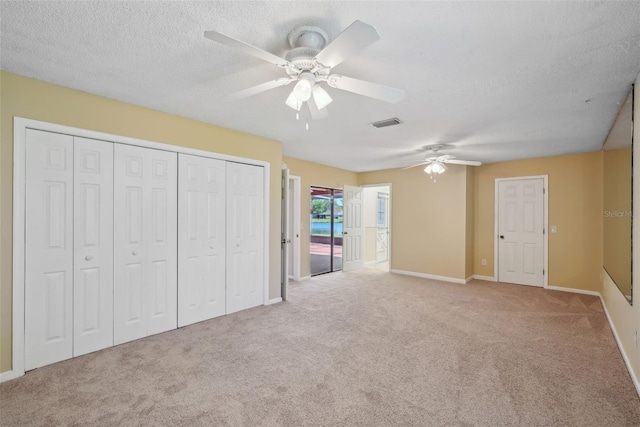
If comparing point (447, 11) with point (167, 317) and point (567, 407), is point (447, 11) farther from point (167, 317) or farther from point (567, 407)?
point (167, 317)

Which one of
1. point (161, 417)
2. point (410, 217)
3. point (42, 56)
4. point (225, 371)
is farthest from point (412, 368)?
point (410, 217)

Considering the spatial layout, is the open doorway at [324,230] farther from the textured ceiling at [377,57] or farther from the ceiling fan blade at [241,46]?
the ceiling fan blade at [241,46]

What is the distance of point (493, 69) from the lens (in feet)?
7.25

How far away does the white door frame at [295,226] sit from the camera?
5.84 metres

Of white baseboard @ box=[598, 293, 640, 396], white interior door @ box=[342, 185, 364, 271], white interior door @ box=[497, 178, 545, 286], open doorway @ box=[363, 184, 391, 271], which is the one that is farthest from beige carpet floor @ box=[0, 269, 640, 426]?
open doorway @ box=[363, 184, 391, 271]

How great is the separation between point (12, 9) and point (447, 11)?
2.37 meters

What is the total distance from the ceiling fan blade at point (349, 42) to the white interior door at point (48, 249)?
2.51 metres

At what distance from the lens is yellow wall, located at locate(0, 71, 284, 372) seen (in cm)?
234

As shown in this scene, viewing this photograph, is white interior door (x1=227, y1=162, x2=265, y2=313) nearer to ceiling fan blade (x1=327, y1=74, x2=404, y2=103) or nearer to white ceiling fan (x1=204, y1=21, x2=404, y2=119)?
white ceiling fan (x1=204, y1=21, x2=404, y2=119)

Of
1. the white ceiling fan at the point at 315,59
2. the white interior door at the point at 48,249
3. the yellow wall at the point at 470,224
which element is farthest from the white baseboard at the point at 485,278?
the white interior door at the point at 48,249

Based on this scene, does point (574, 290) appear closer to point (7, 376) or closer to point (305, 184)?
point (305, 184)

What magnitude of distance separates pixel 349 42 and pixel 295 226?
4618 millimetres

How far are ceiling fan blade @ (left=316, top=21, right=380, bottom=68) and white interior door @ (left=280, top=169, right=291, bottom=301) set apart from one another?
294cm

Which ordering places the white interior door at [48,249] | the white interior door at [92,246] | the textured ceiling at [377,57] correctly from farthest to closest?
the white interior door at [92,246]
the white interior door at [48,249]
the textured ceiling at [377,57]
